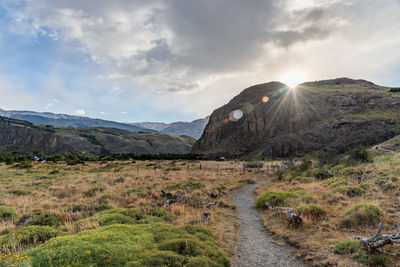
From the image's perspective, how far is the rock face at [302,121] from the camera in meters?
72.1

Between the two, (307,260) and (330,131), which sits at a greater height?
(330,131)

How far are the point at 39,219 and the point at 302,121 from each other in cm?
9869

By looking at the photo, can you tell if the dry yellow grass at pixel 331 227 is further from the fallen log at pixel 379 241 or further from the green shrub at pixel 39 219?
the green shrub at pixel 39 219

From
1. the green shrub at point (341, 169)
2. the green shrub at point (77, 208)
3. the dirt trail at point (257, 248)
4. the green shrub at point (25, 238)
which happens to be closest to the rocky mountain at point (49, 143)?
the green shrub at point (77, 208)

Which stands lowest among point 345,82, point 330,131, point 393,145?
point 393,145

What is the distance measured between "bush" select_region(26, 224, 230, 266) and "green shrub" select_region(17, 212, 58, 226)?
5165mm

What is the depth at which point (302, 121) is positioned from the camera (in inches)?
3605

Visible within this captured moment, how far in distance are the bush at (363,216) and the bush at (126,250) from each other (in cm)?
697

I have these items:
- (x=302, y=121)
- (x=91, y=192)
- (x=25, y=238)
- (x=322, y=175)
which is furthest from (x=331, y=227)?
(x=302, y=121)

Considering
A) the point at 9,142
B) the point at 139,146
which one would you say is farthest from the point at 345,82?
the point at 9,142

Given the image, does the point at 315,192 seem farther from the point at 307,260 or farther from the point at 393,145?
the point at 393,145

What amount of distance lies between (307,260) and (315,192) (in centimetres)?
1126

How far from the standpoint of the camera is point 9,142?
151500mm

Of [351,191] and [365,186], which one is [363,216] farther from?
[365,186]
